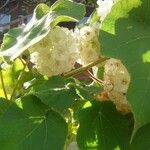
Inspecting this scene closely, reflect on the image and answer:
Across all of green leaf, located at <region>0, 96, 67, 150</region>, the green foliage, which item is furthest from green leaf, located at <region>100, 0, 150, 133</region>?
green leaf, located at <region>0, 96, 67, 150</region>

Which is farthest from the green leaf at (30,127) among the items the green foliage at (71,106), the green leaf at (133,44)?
the green leaf at (133,44)

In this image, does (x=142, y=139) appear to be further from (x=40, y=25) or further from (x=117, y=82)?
(x=40, y=25)

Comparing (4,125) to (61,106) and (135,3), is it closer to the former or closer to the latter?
(61,106)

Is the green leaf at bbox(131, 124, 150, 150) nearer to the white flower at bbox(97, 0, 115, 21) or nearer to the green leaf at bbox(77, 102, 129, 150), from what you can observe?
the green leaf at bbox(77, 102, 129, 150)

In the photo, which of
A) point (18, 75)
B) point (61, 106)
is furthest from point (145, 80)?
point (18, 75)

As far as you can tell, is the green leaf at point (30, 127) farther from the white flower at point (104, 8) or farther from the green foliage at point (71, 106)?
the white flower at point (104, 8)
